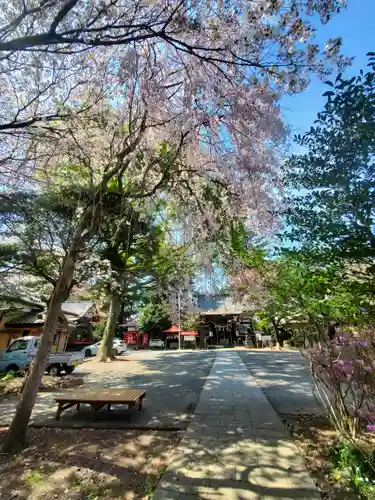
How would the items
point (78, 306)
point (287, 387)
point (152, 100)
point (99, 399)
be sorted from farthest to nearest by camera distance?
1. point (78, 306)
2. point (287, 387)
3. point (99, 399)
4. point (152, 100)

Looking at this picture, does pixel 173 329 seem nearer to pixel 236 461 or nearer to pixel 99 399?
pixel 99 399

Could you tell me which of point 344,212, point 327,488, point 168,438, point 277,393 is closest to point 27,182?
point 168,438

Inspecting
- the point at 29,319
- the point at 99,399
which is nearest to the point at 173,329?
the point at 29,319

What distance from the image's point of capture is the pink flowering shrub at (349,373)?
346cm

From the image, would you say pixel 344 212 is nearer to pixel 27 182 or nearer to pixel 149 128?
pixel 149 128

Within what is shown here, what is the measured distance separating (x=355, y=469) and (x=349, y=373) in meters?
1.01

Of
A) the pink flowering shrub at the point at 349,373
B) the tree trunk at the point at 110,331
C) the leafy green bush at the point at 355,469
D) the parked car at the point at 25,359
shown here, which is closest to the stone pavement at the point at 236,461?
the leafy green bush at the point at 355,469

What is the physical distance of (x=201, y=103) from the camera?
380 centimetres

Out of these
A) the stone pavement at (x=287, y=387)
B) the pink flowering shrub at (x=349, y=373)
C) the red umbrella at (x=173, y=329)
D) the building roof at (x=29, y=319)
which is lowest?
the stone pavement at (x=287, y=387)

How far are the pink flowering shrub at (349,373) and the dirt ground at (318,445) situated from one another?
35 cm

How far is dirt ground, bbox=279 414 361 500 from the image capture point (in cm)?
309

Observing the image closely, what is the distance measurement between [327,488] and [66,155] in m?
6.15

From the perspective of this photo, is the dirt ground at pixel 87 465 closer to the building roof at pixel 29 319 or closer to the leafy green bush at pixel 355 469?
the leafy green bush at pixel 355 469

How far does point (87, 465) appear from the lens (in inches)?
149
